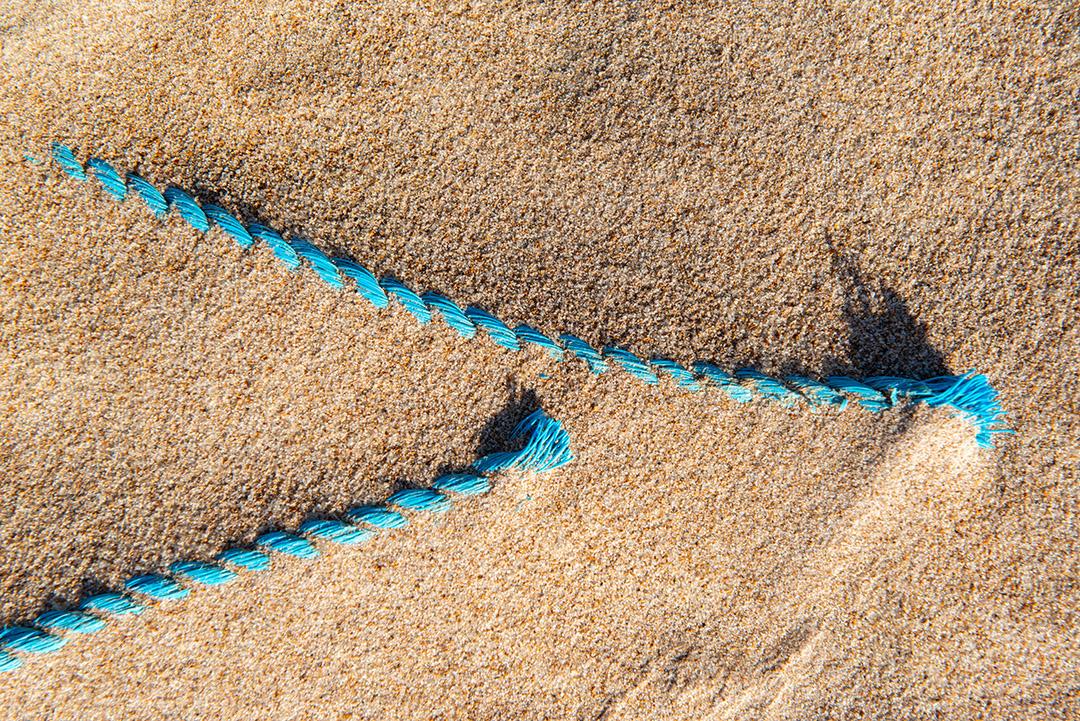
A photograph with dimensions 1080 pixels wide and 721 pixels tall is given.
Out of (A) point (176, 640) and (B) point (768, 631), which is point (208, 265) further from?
(B) point (768, 631)

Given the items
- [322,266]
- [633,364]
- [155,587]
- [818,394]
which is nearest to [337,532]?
[155,587]

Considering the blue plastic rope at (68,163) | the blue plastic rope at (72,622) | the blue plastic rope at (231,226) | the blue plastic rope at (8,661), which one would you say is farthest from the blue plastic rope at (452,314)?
the blue plastic rope at (8,661)

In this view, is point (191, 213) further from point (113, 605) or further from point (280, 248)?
point (113, 605)

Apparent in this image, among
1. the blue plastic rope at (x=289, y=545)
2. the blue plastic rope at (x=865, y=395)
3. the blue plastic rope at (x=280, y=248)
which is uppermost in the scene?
the blue plastic rope at (x=280, y=248)

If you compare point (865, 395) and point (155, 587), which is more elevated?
point (865, 395)

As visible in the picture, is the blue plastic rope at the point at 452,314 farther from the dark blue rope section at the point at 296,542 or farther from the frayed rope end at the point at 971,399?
the frayed rope end at the point at 971,399

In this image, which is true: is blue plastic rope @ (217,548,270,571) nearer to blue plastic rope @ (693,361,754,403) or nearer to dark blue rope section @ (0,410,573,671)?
dark blue rope section @ (0,410,573,671)
